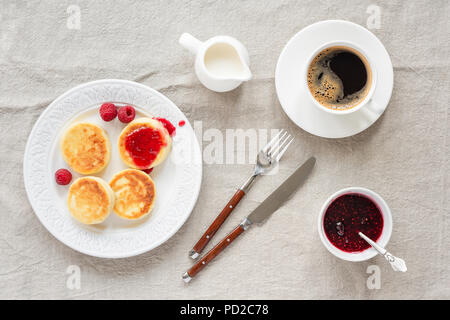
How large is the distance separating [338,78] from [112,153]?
0.72m

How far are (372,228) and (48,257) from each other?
1012mm

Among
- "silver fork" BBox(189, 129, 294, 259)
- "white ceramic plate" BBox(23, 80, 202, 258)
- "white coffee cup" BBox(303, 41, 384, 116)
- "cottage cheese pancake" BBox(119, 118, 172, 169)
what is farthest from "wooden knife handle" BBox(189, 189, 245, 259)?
"white coffee cup" BBox(303, 41, 384, 116)

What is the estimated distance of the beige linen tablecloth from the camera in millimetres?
1316

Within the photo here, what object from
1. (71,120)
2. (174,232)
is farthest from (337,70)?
(71,120)

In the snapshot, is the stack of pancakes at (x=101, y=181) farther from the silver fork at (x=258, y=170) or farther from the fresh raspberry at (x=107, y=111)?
the silver fork at (x=258, y=170)

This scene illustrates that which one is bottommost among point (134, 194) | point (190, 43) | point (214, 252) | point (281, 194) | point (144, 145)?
point (214, 252)

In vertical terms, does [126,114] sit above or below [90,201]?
above

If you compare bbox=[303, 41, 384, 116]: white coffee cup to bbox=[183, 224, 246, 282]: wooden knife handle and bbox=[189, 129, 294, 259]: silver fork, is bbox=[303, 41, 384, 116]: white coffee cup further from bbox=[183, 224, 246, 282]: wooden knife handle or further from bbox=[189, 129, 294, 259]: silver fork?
bbox=[183, 224, 246, 282]: wooden knife handle

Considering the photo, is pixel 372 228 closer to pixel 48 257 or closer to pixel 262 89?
pixel 262 89

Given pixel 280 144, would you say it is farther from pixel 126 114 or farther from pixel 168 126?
pixel 126 114

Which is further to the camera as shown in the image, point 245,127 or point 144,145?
point 245,127

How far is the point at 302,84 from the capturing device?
1233 mm

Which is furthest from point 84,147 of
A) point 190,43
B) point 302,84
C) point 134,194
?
point 302,84

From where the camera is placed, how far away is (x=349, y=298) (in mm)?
1360
